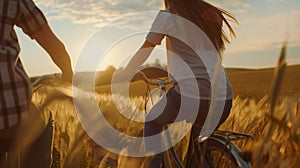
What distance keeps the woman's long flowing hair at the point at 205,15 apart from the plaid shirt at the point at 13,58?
903 millimetres

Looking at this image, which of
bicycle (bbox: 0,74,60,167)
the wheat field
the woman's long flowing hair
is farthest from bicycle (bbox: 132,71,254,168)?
bicycle (bbox: 0,74,60,167)

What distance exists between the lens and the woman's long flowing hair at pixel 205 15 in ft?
7.11

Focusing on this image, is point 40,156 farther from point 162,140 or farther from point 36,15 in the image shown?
point 162,140

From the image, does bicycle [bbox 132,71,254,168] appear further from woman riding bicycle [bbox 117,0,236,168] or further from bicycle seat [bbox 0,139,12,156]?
bicycle seat [bbox 0,139,12,156]

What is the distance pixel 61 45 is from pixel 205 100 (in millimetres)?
938

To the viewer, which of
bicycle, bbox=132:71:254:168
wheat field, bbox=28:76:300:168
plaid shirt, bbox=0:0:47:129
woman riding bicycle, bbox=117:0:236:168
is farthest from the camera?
woman riding bicycle, bbox=117:0:236:168

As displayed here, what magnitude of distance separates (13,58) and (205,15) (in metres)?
1.10

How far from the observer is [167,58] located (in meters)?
2.27

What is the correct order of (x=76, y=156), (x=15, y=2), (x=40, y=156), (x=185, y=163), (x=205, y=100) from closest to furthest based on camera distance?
1. (x=76, y=156)
2. (x=15, y=2)
3. (x=40, y=156)
4. (x=205, y=100)
5. (x=185, y=163)

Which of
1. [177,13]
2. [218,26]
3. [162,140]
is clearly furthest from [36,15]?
[162,140]

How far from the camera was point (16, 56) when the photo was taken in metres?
1.36

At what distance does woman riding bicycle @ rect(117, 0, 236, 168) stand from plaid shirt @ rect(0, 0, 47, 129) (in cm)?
75

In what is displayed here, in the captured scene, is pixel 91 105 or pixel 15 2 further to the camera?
pixel 15 2

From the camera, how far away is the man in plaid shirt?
1.31 m
